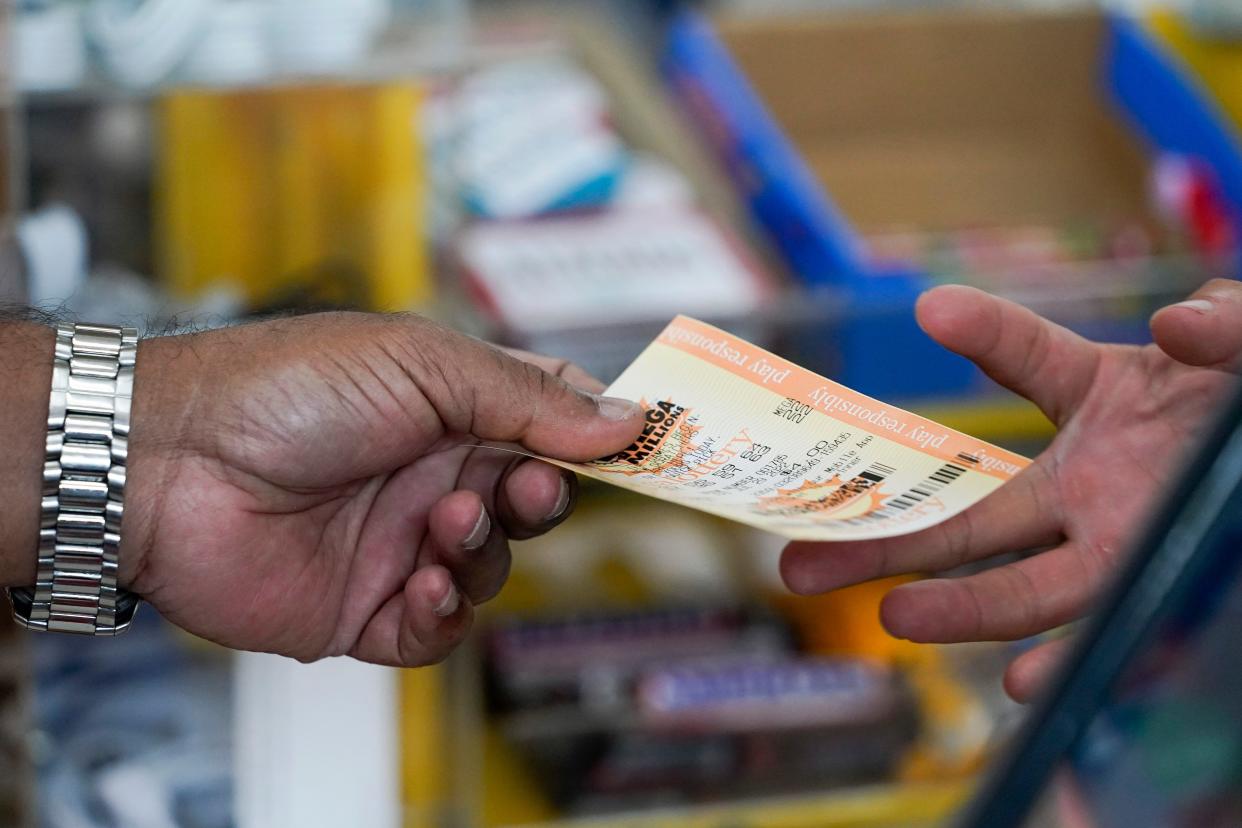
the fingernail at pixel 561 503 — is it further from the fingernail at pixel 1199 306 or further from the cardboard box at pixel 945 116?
the cardboard box at pixel 945 116

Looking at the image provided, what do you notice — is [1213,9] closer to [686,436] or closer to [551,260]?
[551,260]

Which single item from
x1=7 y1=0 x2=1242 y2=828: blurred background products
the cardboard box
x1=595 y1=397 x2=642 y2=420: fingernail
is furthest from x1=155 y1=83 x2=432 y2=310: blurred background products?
x1=595 y1=397 x2=642 y2=420: fingernail

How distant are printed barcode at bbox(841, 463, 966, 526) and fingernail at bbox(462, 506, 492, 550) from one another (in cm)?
25

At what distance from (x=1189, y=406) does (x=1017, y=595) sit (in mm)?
200

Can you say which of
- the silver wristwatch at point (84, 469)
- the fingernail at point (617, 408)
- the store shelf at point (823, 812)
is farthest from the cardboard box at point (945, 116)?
the silver wristwatch at point (84, 469)

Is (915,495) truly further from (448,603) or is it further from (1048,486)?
(448,603)

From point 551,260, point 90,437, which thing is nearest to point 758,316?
point 551,260

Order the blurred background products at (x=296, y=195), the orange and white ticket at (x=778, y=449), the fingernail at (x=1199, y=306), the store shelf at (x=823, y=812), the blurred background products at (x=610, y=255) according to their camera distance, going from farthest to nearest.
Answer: the store shelf at (x=823, y=812)
the blurred background products at (x=296, y=195)
the blurred background products at (x=610, y=255)
the fingernail at (x=1199, y=306)
the orange and white ticket at (x=778, y=449)

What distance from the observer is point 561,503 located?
93 centimetres

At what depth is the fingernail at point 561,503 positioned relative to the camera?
3.04 ft

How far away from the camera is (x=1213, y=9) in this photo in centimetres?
217

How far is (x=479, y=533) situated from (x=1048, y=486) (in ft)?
1.45

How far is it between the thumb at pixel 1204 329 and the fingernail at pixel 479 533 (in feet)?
1.61

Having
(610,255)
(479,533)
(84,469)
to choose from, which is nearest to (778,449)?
(479,533)
